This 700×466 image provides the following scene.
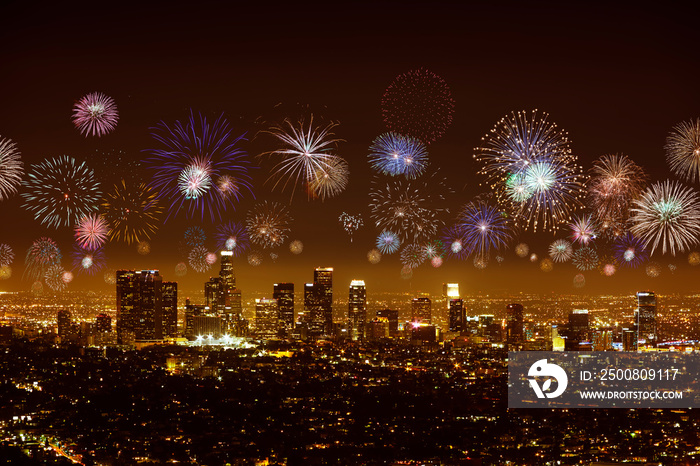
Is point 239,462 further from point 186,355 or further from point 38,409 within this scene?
point 186,355

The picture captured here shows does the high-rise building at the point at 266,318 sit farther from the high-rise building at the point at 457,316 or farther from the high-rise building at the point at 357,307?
the high-rise building at the point at 457,316

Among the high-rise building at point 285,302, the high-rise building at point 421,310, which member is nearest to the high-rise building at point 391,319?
the high-rise building at point 421,310

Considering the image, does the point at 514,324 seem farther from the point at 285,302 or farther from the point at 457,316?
the point at 285,302

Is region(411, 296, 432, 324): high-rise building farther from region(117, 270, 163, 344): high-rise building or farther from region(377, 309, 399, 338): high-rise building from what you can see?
region(117, 270, 163, 344): high-rise building

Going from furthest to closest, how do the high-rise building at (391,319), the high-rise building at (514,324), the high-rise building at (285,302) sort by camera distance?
the high-rise building at (285,302) → the high-rise building at (391,319) → the high-rise building at (514,324)

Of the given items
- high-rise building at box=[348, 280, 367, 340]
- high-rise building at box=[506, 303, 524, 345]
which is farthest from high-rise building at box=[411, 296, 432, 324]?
high-rise building at box=[506, 303, 524, 345]

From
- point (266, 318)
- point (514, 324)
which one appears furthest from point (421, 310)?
point (514, 324)
